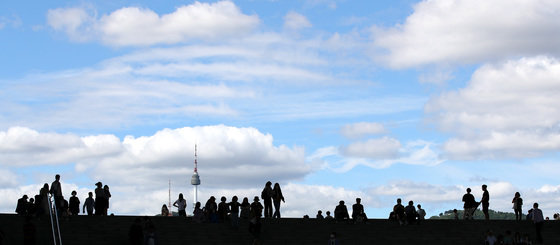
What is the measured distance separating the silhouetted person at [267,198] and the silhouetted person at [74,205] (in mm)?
6821

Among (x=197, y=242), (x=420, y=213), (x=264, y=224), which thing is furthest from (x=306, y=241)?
(x=420, y=213)

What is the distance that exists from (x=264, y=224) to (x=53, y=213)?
7650 millimetres

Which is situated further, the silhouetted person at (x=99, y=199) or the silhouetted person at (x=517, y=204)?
the silhouetted person at (x=517, y=204)

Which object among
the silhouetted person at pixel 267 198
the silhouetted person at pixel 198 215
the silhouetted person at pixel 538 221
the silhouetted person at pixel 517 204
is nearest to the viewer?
the silhouetted person at pixel 198 215

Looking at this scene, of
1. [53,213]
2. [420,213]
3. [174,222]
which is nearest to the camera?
[53,213]

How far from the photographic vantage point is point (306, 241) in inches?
1348

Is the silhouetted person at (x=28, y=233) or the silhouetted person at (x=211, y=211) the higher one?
the silhouetted person at (x=211, y=211)

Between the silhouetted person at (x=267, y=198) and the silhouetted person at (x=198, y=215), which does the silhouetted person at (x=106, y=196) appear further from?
the silhouetted person at (x=267, y=198)

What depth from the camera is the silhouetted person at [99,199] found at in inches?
1350

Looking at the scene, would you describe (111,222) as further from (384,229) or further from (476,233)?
(476,233)

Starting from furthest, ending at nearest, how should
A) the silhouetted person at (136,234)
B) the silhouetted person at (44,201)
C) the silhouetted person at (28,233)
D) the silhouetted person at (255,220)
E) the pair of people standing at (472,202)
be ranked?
the pair of people standing at (472,202) → the silhouetted person at (255,220) → the silhouetted person at (44,201) → the silhouetted person at (136,234) → the silhouetted person at (28,233)

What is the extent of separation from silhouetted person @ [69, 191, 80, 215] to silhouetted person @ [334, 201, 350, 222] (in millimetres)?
9562

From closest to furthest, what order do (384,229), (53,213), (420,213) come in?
(53,213) < (384,229) < (420,213)

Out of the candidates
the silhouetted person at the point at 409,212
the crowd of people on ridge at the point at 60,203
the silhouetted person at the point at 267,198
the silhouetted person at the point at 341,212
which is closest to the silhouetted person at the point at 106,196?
the crowd of people on ridge at the point at 60,203
